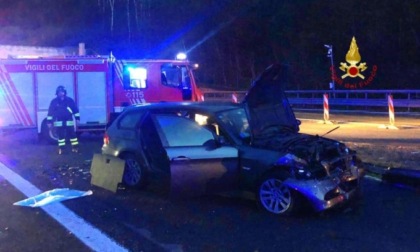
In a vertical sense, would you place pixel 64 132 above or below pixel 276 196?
above

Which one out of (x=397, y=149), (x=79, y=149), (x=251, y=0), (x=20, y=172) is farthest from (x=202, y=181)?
(x=251, y=0)

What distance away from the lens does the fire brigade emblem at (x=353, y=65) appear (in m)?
33.2

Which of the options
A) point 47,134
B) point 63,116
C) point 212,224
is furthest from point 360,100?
point 212,224

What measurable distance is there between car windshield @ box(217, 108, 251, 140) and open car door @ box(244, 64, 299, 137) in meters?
0.19

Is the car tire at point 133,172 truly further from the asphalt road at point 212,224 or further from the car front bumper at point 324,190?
the car front bumper at point 324,190

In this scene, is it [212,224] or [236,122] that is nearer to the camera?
[212,224]

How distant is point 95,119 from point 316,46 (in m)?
25.7

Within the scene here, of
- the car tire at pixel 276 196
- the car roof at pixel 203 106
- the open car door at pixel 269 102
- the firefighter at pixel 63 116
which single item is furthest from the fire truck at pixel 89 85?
the car tire at pixel 276 196

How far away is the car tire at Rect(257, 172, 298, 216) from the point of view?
19.9ft

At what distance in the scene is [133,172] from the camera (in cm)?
778

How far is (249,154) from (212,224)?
1044 millimetres

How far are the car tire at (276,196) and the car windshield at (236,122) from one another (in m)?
0.74

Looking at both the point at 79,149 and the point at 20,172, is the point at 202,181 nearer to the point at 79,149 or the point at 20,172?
the point at 20,172

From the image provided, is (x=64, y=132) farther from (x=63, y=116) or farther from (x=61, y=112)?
(x=61, y=112)
